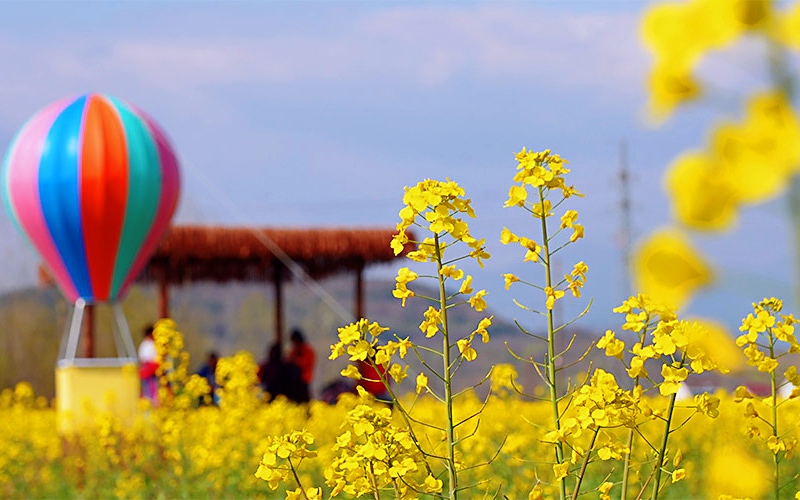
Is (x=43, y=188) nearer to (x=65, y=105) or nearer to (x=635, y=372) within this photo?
(x=65, y=105)

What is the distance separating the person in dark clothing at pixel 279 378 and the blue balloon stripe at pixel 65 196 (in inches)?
86.4

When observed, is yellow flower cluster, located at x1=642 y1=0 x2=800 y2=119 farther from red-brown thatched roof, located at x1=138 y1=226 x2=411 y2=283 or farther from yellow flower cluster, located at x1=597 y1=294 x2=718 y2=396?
red-brown thatched roof, located at x1=138 y1=226 x2=411 y2=283

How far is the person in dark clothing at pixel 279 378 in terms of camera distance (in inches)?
537

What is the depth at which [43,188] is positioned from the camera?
12.9 metres

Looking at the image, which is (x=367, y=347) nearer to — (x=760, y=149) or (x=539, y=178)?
(x=539, y=178)

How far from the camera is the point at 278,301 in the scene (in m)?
16.1

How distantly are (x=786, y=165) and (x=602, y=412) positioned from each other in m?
1.80

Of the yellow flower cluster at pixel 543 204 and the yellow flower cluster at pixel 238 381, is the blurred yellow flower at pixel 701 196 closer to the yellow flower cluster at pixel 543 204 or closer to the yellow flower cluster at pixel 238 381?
the yellow flower cluster at pixel 543 204

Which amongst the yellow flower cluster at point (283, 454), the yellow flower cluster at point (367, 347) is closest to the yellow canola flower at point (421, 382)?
the yellow flower cluster at point (367, 347)

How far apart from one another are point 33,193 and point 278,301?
13.8 feet

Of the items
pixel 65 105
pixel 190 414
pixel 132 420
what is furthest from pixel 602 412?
pixel 65 105

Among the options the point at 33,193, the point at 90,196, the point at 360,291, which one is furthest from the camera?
the point at 360,291

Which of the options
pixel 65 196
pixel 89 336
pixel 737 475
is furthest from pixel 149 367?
pixel 737 475

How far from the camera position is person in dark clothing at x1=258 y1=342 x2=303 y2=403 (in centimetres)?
1365
